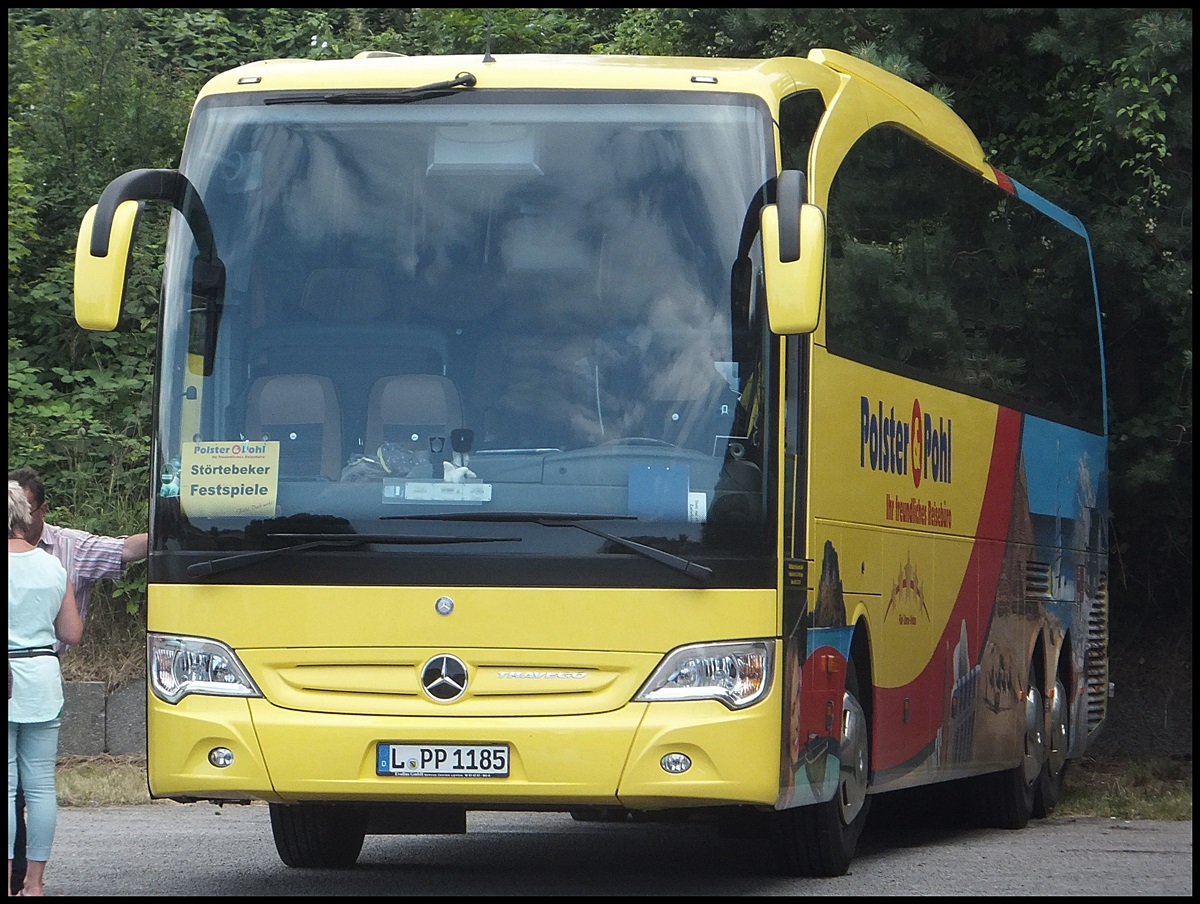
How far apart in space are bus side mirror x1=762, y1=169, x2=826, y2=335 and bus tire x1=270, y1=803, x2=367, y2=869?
11.5ft

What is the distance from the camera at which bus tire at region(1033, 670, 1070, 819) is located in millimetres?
14688

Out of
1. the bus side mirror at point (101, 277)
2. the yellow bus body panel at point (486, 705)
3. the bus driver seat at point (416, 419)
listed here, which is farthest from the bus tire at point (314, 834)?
the bus side mirror at point (101, 277)

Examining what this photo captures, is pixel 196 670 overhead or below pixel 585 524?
below

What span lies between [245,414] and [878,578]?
11.3 feet

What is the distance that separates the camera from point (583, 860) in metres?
11.2

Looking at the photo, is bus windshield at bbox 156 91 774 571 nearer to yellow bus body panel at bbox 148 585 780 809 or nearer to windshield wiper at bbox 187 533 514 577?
windshield wiper at bbox 187 533 514 577

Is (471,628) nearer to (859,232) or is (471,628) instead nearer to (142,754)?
(859,232)

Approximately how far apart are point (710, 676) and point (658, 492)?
75 centimetres

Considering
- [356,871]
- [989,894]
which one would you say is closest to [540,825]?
[356,871]

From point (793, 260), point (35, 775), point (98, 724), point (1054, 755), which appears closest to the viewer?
point (793, 260)

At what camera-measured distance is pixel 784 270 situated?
8.34 m

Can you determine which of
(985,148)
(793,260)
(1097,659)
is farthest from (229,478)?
(985,148)

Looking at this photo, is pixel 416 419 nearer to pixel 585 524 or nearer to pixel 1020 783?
pixel 585 524

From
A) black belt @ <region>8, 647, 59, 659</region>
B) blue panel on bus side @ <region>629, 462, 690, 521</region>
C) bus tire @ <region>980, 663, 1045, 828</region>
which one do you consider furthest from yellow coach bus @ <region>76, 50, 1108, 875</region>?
bus tire @ <region>980, 663, 1045, 828</region>
